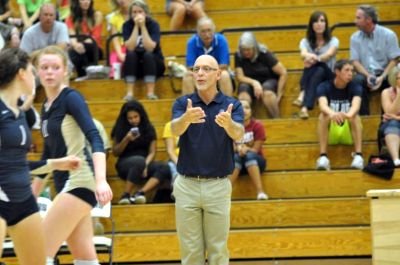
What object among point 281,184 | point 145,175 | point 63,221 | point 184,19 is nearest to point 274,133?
point 281,184

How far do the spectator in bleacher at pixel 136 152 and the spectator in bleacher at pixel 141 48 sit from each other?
0.89 meters

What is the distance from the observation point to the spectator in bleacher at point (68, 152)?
5227 mm

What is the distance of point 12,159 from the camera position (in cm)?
490

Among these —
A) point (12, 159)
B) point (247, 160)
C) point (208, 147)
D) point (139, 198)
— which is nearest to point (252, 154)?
point (247, 160)

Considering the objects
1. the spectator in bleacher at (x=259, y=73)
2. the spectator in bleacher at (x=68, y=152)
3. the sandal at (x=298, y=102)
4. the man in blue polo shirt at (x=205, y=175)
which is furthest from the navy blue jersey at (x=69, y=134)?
the sandal at (x=298, y=102)

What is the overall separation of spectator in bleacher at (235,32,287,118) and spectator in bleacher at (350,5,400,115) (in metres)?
0.90

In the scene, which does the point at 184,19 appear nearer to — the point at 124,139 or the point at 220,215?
the point at 124,139

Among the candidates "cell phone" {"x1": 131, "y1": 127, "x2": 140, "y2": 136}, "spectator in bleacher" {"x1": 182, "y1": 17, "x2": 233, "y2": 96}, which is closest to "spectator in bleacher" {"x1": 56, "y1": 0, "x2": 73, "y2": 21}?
"spectator in bleacher" {"x1": 182, "y1": 17, "x2": 233, "y2": 96}

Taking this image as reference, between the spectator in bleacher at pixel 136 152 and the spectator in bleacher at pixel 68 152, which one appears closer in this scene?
the spectator in bleacher at pixel 68 152

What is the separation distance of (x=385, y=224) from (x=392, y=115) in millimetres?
2716

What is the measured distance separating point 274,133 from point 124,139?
179cm

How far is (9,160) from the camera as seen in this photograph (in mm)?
4887

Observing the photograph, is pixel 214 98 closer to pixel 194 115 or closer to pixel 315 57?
pixel 194 115

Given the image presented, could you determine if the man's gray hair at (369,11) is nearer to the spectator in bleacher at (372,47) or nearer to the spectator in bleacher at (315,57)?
the spectator in bleacher at (372,47)
